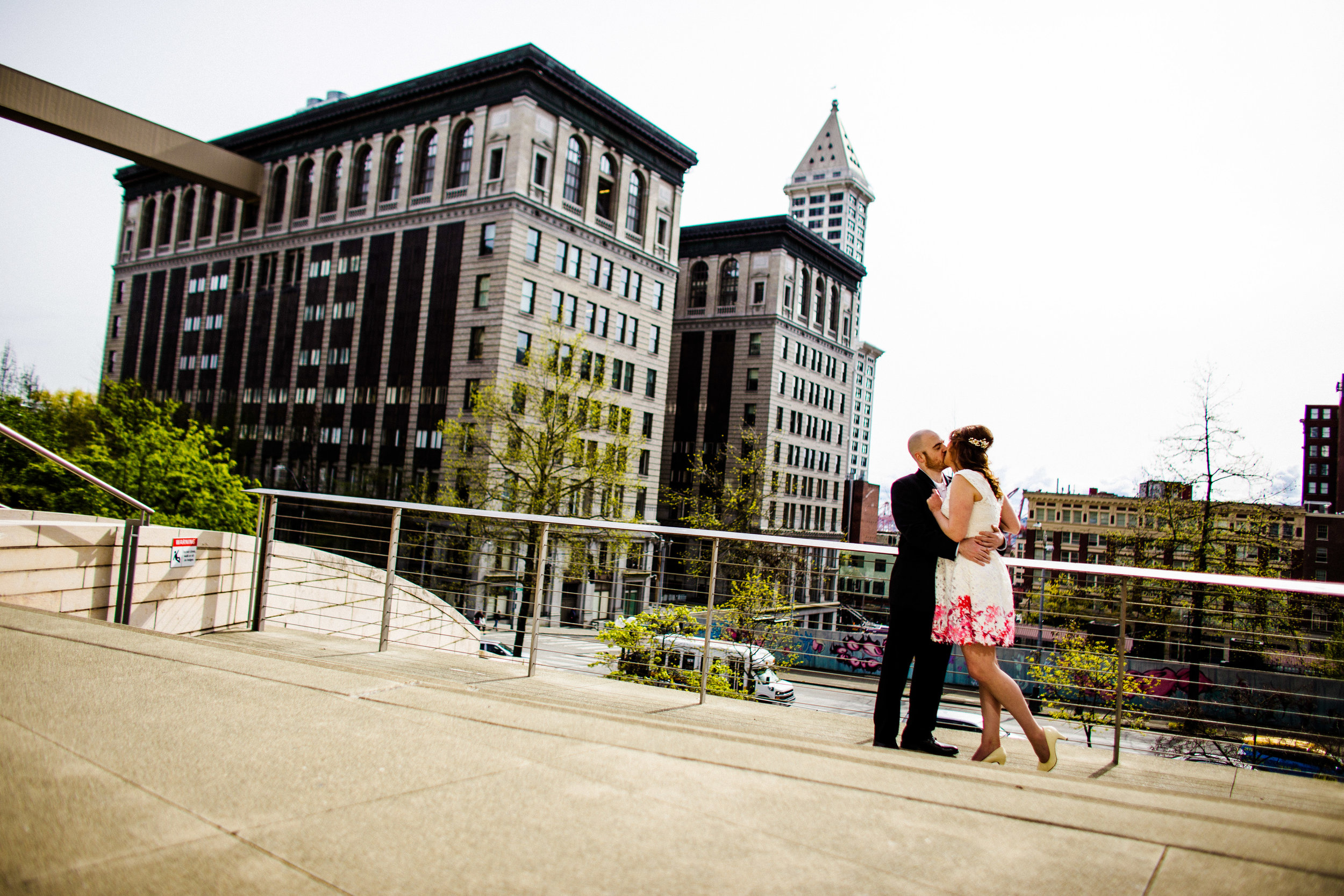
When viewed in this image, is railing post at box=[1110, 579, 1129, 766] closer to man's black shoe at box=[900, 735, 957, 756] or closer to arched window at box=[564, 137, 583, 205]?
man's black shoe at box=[900, 735, 957, 756]

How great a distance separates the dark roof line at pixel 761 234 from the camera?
7250 centimetres

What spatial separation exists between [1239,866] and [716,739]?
206 centimetres

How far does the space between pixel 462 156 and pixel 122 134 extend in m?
19.2

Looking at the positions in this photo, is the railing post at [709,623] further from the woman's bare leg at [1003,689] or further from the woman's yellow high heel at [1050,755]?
the woman's yellow high heel at [1050,755]

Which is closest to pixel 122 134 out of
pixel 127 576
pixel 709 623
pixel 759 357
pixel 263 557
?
pixel 759 357

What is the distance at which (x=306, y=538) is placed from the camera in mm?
44469

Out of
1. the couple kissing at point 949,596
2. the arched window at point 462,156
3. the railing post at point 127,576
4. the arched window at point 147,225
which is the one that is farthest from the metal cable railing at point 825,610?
the arched window at point 147,225

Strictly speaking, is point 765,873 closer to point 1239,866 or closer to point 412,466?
point 1239,866

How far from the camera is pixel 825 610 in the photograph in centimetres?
5653

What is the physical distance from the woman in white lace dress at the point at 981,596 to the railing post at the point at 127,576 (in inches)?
278

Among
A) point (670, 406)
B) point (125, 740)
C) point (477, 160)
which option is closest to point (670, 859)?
point (125, 740)

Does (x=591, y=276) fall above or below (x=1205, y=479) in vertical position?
above

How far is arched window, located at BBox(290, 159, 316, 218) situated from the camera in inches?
2249

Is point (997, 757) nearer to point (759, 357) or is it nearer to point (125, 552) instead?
point (125, 552)
